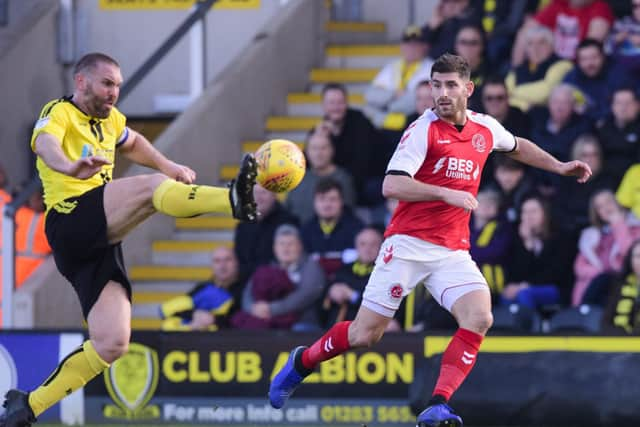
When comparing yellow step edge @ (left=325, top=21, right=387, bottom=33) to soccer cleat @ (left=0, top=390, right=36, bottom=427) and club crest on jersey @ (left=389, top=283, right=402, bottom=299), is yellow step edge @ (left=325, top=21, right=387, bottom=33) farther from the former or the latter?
soccer cleat @ (left=0, top=390, right=36, bottom=427)

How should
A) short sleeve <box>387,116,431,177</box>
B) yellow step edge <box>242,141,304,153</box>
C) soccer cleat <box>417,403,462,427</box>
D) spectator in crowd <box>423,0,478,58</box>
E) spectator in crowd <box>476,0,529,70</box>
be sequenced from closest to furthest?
soccer cleat <box>417,403,462,427</box> < short sleeve <box>387,116,431,177</box> < spectator in crowd <box>476,0,529,70</box> < spectator in crowd <box>423,0,478,58</box> < yellow step edge <box>242,141,304,153</box>

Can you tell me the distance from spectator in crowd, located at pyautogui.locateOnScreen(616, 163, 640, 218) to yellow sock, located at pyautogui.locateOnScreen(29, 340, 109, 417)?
18.0ft

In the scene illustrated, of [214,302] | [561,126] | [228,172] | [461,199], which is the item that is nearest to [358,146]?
[561,126]

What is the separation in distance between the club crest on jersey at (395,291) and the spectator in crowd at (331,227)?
13.5ft

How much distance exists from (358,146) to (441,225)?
4.96 m

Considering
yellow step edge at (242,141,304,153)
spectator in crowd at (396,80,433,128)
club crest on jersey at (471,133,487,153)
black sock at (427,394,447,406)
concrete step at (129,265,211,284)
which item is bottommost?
concrete step at (129,265,211,284)

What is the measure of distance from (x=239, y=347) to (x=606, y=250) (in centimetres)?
315

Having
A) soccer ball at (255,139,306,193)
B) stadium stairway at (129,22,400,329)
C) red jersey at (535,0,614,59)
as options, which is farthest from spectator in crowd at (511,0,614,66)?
soccer ball at (255,139,306,193)

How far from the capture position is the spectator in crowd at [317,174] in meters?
14.0

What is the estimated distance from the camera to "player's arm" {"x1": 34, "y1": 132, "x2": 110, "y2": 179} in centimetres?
832

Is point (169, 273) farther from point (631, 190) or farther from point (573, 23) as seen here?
point (631, 190)

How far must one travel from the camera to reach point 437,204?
9312 mm

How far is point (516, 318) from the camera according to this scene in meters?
12.6

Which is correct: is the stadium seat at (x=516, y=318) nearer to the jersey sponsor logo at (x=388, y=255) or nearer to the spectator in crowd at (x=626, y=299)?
the spectator in crowd at (x=626, y=299)
